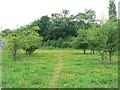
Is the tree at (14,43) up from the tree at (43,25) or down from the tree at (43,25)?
down

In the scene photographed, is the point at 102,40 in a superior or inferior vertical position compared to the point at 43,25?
inferior

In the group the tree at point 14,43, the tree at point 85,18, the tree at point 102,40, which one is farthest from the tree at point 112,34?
the tree at point 85,18

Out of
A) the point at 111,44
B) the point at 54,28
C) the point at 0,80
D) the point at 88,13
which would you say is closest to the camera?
the point at 0,80

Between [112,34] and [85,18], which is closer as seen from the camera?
[112,34]

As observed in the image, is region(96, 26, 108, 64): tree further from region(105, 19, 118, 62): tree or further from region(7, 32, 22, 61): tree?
region(7, 32, 22, 61): tree

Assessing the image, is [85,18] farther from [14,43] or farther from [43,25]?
[14,43]

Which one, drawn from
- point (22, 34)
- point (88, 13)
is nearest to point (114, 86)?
point (22, 34)

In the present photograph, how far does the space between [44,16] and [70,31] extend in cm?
1284

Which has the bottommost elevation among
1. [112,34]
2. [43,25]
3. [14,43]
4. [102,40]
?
[14,43]

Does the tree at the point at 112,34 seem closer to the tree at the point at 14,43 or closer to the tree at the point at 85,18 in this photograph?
the tree at the point at 14,43

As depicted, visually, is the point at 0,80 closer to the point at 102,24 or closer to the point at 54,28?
the point at 102,24

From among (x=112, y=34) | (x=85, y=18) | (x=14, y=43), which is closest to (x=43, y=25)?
(x=85, y=18)

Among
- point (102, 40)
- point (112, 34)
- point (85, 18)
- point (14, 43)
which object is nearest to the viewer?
point (112, 34)

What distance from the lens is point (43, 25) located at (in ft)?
283
